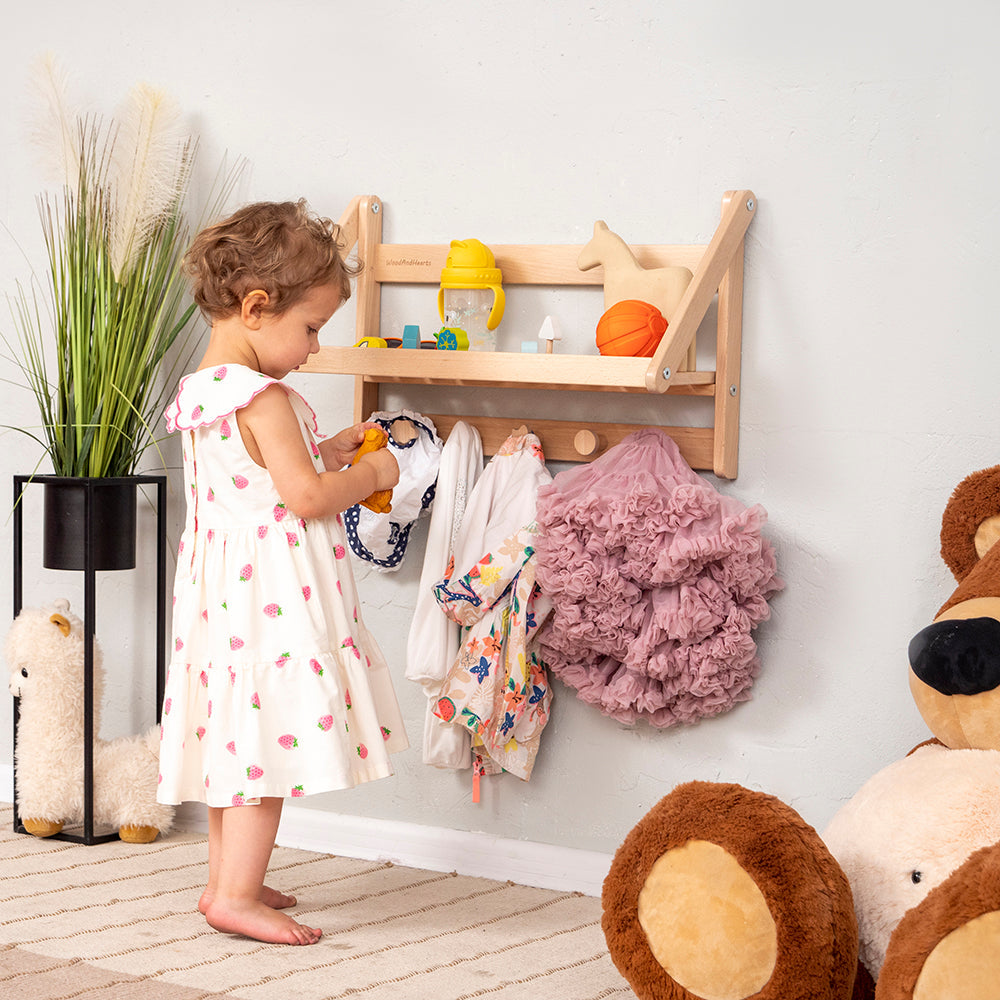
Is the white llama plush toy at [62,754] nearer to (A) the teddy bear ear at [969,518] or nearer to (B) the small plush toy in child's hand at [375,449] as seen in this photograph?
(B) the small plush toy in child's hand at [375,449]

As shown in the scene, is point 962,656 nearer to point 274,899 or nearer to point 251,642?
point 251,642

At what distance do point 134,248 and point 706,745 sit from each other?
1.24 m

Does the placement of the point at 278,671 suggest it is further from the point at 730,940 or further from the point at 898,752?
the point at 898,752

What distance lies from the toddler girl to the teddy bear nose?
75cm

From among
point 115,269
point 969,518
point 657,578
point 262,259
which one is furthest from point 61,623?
point 969,518

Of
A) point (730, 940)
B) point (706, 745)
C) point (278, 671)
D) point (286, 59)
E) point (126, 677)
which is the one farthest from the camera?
point (126, 677)

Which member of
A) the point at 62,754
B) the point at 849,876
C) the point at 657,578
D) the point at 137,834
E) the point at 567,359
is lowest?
the point at 137,834

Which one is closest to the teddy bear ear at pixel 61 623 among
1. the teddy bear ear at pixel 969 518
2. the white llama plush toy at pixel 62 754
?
the white llama plush toy at pixel 62 754

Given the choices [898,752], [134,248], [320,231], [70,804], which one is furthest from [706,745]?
[134,248]

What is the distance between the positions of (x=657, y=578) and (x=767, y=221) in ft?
1.75

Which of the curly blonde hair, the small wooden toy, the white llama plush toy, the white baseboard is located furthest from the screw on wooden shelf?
the white llama plush toy

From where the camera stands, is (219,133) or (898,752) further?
(219,133)

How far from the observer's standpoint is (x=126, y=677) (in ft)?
7.60

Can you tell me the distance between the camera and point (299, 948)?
5.43 ft
